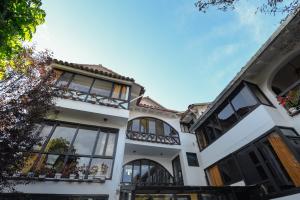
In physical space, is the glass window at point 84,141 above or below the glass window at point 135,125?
below

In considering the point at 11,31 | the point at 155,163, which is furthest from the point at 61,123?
the point at 155,163

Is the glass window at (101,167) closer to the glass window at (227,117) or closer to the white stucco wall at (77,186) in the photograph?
the white stucco wall at (77,186)

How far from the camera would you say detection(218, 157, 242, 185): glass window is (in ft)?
31.1

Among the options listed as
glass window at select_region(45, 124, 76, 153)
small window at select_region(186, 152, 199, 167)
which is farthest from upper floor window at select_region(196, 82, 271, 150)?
glass window at select_region(45, 124, 76, 153)

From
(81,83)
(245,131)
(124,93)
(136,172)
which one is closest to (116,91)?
(124,93)

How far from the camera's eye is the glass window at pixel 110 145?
31.6ft

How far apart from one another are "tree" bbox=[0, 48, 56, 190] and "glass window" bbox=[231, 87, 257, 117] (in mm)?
9915

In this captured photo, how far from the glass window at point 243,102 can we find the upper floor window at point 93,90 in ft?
22.5

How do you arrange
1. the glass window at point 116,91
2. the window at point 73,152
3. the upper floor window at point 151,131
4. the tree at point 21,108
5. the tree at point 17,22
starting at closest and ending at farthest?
the tree at point 17,22 → the tree at point 21,108 → the window at point 73,152 → the glass window at point 116,91 → the upper floor window at point 151,131

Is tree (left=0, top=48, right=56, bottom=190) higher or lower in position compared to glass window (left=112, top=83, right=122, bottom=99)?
lower

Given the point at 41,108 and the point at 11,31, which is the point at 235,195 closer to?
the point at 41,108

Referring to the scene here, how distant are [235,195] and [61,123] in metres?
9.73

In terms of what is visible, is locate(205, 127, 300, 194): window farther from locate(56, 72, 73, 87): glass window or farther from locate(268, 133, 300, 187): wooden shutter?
locate(56, 72, 73, 87): glass window

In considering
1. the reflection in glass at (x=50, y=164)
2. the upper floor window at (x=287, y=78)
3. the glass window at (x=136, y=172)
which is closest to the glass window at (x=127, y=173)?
the glass window at (x=136, y=172)
